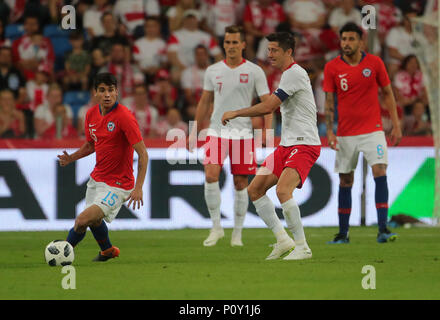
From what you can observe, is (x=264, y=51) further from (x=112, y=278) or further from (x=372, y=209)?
(x=112, y=278)

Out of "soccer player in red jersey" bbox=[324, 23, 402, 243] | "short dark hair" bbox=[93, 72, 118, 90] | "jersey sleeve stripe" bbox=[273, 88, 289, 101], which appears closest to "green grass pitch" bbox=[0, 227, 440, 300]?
"soccer player in red jersey" bbox=[324, 23, 402, 243]

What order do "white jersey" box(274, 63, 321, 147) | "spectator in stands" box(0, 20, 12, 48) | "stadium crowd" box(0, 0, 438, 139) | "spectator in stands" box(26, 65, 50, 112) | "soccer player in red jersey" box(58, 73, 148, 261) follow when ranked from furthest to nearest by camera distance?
"spectator in stands" box(0, 20, 12, 48) < "spectator in stands" box(26, 65, 50, 112) < "stadium crowd" box(0, 0, 438, 139) < "white jersey" box(274, 63, 321, 147) < "soccer player in red jersey" box(58, 73, 148, 261)

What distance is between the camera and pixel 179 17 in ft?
49.7

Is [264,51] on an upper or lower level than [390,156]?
upper

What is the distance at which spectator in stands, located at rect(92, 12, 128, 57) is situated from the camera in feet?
47.3

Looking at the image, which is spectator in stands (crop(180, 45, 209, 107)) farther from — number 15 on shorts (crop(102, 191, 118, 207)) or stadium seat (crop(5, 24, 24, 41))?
number 15 on shorts (crop(102, 191, 118, 207))

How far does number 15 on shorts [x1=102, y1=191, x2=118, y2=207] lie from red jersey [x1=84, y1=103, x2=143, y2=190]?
0.11 m

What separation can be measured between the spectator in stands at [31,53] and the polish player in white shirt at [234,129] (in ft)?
17.7

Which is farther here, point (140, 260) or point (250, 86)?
point (250, 86)

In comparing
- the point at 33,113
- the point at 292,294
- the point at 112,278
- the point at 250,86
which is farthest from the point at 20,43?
the point at 292,294

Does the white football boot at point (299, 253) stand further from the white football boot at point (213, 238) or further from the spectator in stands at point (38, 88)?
the spectator in stands at point (38, 88)

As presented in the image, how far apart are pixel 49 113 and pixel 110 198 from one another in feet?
18.9

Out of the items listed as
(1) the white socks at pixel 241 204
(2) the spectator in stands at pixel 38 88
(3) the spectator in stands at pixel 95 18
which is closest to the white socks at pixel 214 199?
(1) the white socks at pixel 241 204

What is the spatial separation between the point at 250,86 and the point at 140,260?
2.53 metres
